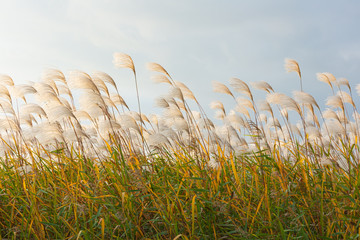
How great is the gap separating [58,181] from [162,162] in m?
1.07

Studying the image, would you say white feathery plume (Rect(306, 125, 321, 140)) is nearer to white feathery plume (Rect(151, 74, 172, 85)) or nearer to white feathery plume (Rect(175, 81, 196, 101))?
white feathery plume (Rect(175, 81, 196, 101))

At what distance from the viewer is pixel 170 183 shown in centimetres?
309

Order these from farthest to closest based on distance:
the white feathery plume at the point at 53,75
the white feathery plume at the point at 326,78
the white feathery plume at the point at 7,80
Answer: the white feathery plume at the point at 326,78
the white feathery plume at the point at 7,80
the white feathery plume at the point at 53,75

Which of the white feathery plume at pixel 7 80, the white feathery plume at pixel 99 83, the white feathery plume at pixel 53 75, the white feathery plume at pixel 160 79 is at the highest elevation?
the white feathery plume at pixel 7 80

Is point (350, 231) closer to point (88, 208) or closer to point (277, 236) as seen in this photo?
point (277, 236)

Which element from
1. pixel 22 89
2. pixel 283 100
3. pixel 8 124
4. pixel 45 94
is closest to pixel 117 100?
pixel 45 94

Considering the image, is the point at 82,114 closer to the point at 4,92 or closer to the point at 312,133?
the point at 4,92

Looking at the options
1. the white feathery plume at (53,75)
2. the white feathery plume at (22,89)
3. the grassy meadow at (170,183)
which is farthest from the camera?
the white feathery plume at (53,75)

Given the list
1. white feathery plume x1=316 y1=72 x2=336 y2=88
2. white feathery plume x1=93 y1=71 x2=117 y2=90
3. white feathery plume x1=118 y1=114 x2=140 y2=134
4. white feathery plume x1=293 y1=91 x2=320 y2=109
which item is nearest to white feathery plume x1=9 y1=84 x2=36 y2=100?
white feathery plume x1=93 y1=71 x2=117 y2=90

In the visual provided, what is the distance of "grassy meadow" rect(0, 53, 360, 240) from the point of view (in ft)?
8.57

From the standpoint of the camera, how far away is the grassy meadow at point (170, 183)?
2.61 m

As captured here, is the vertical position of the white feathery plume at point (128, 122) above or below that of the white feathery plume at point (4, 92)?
below

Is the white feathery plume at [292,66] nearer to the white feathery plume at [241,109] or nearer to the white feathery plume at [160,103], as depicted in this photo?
the white feathery plume at [241,109]

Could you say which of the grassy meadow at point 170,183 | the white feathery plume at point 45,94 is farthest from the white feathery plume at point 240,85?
the white feathery plume at point 45,94
